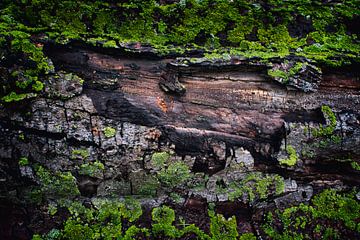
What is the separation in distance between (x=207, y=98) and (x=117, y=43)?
6.20 feet

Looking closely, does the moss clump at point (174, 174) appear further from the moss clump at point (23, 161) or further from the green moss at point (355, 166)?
the green moss at point (355, 166)

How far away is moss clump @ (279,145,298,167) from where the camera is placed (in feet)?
18.5

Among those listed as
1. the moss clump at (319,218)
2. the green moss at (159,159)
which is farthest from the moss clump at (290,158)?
the green moss at (159,159)

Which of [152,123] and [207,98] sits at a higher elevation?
[207,98]

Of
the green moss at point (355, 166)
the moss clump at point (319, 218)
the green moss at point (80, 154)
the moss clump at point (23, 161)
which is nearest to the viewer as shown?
the moss clump at point (23, 161)

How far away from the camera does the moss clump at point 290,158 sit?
222 inches

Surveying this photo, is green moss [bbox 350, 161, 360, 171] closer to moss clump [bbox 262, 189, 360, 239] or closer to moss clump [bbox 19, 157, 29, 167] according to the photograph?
moss clump [bbox 262, 189, 360, 239]

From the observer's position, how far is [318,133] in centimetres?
583

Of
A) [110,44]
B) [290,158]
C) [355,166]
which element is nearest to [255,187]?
[290,158]

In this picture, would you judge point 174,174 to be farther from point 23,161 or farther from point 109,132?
point 23,161

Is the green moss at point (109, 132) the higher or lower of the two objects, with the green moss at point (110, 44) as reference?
lower

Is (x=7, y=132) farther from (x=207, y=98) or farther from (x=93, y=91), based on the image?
(x=207, y=98)

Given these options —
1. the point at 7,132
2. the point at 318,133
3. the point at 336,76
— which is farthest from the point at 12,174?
the point at 336,76

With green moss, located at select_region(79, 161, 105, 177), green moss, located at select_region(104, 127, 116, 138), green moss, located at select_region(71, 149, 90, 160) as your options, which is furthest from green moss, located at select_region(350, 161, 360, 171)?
green moss, located at select_region(71, 149, 90, 160)
